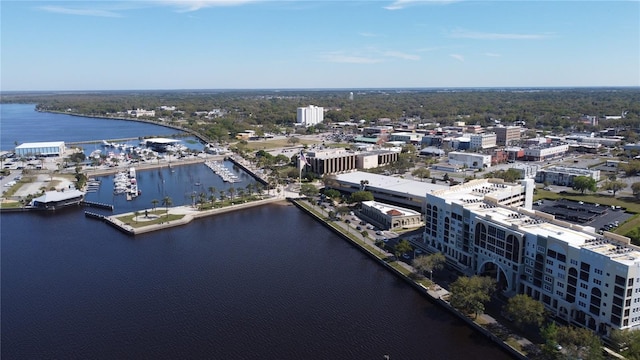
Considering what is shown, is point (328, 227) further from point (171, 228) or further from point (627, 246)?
point (627, 246)

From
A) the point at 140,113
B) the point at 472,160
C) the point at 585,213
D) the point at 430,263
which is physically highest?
the point at 140,113

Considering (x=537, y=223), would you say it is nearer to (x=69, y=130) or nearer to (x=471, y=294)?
(x=471, y=294)

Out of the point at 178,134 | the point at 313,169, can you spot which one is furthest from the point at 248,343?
the point at 178,134

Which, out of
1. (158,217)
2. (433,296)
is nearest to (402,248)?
(433,296)

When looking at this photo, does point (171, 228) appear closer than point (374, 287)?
No

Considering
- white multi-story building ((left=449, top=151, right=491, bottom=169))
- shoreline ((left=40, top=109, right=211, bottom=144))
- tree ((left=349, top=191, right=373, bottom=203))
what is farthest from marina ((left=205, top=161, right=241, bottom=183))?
white multi-story building ((left=449, top=151, right=491, bottom=169))

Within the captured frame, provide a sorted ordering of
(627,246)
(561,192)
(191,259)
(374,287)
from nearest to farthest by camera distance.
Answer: (627,246), (374,287), (191,259), (561,192)

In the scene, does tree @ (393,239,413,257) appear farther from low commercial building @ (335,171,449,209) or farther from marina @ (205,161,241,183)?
marina @ (205,161,241,183)
